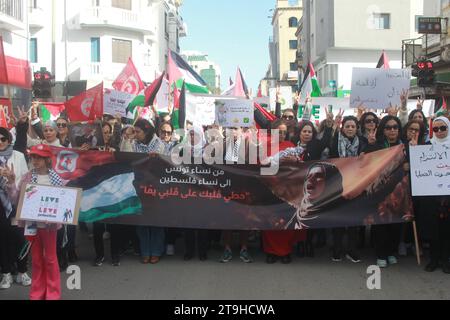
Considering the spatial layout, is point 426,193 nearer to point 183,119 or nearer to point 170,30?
point 183,119

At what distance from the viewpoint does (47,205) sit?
4.98 metres

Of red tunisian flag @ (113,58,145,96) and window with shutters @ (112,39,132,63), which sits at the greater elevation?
window with shutters @ (112,39,132,63)

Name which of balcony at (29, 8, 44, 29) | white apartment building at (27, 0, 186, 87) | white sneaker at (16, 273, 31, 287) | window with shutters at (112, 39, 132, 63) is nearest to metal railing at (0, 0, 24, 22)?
white apartment building at (27, 0, 186, 87)

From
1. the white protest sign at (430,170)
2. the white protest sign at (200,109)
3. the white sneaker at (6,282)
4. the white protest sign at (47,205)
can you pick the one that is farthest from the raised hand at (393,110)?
the white sneaker at (6,282)

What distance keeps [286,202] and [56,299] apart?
281cm

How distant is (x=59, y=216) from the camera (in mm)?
4980

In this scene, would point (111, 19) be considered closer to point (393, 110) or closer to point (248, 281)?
point (393, 110)

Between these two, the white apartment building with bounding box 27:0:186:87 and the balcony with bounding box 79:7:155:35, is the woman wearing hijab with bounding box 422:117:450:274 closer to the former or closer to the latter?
the white apartment building with bounding box 27:0:186:87

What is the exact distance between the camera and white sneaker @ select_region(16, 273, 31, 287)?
19.3ft

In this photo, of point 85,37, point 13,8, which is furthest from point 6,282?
point 85,37

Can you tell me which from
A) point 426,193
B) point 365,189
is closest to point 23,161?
point 365,189

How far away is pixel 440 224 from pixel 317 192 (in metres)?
1.41

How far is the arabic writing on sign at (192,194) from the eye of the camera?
671cm

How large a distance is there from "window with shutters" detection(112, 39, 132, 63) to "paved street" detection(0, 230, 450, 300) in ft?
91.4
